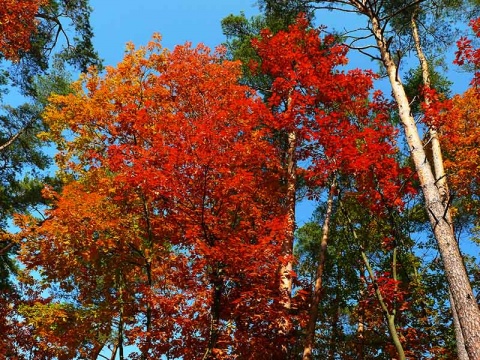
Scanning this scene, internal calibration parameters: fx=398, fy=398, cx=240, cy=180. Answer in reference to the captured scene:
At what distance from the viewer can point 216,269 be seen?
8172 mm

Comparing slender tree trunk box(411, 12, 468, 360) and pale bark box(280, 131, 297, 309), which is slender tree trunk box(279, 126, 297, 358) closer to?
pale bark box(280, 131, 297, 309)

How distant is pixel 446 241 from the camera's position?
632cm

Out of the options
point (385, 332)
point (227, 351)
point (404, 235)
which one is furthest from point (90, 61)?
point (385, 332)

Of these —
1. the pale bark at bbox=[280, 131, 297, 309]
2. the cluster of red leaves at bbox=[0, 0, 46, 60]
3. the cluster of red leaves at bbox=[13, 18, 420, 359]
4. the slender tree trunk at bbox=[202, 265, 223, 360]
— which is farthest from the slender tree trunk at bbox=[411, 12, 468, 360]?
the cluster of red leaves at bbox=[0, 0, 46, 60]

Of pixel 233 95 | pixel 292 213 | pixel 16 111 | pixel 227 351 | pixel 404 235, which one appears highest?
pixel 16 111

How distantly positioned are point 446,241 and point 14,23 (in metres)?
10.4

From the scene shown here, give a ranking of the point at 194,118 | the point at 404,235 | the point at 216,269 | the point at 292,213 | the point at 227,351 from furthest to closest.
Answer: the point at 404,235 → the point at 292,213 → the point at 194,118 → the point at 216,269 → the point at 227,351

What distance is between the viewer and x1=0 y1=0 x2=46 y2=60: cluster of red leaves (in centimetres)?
930

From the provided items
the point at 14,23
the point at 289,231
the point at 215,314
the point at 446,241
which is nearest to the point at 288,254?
the point at 289,231

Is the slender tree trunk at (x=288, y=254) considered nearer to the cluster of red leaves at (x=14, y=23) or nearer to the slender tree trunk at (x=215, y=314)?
the slender tree trunk at (x=215, y=314)

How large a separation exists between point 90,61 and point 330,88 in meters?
8.77

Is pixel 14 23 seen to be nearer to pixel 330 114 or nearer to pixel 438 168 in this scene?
pixel 330 114

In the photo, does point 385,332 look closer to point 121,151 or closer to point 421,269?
point 421,269

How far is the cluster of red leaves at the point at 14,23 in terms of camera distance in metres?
9.30
